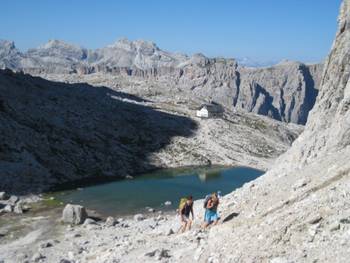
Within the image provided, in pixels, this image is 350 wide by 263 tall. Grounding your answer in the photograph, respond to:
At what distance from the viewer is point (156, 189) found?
241 ft

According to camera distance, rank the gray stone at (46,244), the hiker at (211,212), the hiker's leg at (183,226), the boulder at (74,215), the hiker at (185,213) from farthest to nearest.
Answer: the boulder at (74,215) < the gray stone at (46,244) < the hiker at (185,213) < the hiker's leg at (183,226) < the hiker at (211,212)

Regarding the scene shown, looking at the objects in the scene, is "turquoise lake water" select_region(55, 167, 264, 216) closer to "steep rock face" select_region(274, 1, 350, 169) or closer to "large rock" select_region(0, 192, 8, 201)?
"large rock" select_region(0, 192, 8, 201)

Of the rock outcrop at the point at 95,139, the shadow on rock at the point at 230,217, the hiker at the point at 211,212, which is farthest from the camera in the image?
the rock outcrop at the point at 95,139

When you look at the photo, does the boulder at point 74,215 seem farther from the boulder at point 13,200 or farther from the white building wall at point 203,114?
the white building wall at point 203,114

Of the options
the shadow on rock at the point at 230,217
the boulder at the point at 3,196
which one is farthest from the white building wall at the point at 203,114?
the shadow on rock at the point at 230,217

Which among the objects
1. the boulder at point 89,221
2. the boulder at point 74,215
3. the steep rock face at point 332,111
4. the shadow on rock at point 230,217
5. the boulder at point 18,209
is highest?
the steep rock face at point 332,111

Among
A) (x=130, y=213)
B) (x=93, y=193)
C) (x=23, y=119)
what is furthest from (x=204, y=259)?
(x=23, y=119)

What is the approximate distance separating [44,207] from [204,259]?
116ft

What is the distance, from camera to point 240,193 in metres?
37.3

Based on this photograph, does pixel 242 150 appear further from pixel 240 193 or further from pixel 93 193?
pixel 240 193

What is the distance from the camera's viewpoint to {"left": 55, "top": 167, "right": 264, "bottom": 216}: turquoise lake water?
61.2 metres

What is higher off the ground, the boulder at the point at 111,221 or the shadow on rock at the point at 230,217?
the shadow on rock at the point at 230,217

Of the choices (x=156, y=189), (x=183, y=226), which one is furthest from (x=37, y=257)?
(x=156, y=189)

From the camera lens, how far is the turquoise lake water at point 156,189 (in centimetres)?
6116
